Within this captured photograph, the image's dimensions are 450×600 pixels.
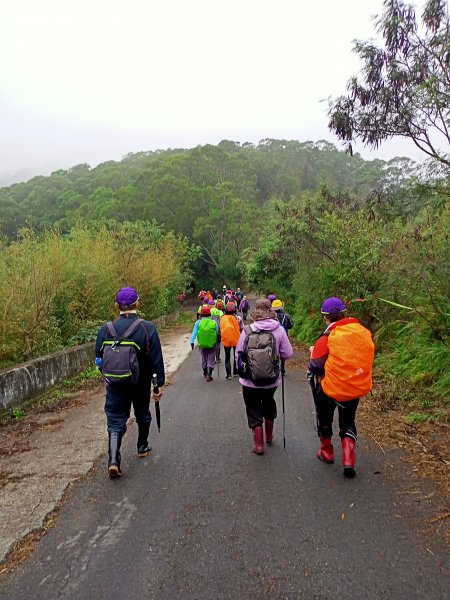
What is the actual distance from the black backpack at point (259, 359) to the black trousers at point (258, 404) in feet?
0.49

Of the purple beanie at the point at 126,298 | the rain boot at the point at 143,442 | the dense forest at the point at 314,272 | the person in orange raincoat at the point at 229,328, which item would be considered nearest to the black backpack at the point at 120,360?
the purple beanie at the point at 126,298

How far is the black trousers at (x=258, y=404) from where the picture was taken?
489 cm

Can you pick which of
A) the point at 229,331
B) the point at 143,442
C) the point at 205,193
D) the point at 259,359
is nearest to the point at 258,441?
the point at 259,359

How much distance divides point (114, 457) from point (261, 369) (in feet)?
5.95

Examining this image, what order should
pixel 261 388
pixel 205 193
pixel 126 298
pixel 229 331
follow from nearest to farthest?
1. pixel 126 298
2. pixel 261 388
3. pixel 229 331
4. pixel 205 193

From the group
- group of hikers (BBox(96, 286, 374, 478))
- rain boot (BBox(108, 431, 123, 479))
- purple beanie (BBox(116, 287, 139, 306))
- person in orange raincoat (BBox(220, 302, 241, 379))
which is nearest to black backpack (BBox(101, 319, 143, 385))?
group of hikers (BBox(96, 286, 374, 478))

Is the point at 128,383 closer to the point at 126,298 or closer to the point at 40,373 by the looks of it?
the point at 126,298

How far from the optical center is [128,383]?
4.37 m

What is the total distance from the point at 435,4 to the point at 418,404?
26.9ft

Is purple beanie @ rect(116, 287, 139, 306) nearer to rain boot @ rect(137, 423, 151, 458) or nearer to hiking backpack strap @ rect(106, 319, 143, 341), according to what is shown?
hiking backpack strap @ rect(106, 319, 143, 341)

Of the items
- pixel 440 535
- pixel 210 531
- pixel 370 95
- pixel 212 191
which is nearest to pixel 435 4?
pixel 370 95

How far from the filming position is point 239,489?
3.98 meters

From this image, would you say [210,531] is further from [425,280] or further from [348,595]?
[425,280]

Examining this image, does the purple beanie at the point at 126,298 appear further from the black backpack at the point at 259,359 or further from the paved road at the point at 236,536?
the paved road at the point at 236,536
